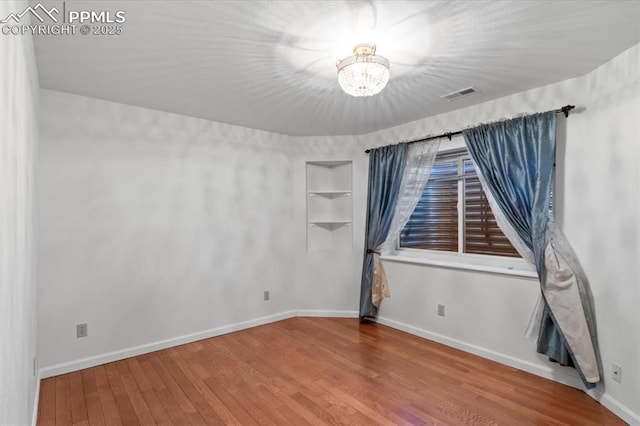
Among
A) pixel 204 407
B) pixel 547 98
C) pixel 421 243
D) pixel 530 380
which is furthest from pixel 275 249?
pixel 547 98

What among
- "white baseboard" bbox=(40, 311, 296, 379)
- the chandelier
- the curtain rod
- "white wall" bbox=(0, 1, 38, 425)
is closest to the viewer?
"white wall" bbox=(0, 1, 38, 425)

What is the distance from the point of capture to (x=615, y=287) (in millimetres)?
2314

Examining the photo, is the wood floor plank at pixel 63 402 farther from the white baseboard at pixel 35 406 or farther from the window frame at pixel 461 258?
the window frame at pixel 461 258

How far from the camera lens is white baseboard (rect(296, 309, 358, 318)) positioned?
4.36m

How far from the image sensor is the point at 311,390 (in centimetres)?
255

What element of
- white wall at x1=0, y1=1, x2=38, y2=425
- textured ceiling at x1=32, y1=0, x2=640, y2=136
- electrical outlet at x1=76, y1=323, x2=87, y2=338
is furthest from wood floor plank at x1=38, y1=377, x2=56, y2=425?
textured ceiling at x1=32, y1=0, x2=640, y2=136

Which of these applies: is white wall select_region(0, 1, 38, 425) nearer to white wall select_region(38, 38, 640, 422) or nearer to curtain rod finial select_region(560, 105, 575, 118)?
white wall select_region(38, 38, 640, 422)

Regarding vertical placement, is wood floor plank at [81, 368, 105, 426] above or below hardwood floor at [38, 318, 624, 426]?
below

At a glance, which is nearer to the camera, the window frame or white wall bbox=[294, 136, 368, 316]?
the window frame

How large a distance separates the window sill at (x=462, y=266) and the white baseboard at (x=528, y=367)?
744mm

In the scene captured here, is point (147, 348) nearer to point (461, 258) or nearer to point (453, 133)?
point (461, 258)

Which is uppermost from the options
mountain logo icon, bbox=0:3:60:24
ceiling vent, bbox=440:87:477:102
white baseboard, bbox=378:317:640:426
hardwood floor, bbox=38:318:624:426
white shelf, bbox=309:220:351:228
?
ceiling vent, bbox=440:87:477:102

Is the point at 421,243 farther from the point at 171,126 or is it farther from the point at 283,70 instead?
the point at 171,126

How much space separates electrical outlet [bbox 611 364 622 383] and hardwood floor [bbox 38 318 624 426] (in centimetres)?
24
